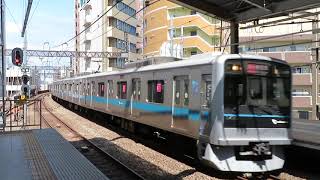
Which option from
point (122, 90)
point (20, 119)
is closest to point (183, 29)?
point (20, 119)

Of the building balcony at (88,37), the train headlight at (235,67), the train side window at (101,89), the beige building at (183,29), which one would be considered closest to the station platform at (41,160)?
the train headlight at (235,67)

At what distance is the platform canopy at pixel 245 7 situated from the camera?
1358 cm

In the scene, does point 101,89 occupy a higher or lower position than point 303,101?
higher

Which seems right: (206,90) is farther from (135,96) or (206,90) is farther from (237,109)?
(135,96)

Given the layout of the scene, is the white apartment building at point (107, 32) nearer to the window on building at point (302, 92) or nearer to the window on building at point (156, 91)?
the window on building at point (302, 92)

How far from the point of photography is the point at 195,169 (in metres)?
11.4

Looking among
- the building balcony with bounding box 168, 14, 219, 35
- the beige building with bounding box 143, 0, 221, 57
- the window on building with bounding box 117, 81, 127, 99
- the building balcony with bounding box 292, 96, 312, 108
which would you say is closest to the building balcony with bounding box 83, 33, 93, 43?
the beige building with bounding box 143, 0, 221, 57

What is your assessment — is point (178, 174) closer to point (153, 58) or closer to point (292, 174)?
point (292, 174)

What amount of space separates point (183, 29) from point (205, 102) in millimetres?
43949

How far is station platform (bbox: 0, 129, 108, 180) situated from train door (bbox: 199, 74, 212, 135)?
2591 millimetres

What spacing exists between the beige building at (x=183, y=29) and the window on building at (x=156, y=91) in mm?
33384

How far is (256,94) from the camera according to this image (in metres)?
10.5

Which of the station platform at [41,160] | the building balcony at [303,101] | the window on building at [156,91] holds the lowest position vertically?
the station platform at [41,160]

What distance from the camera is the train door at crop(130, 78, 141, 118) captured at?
54.1ft
